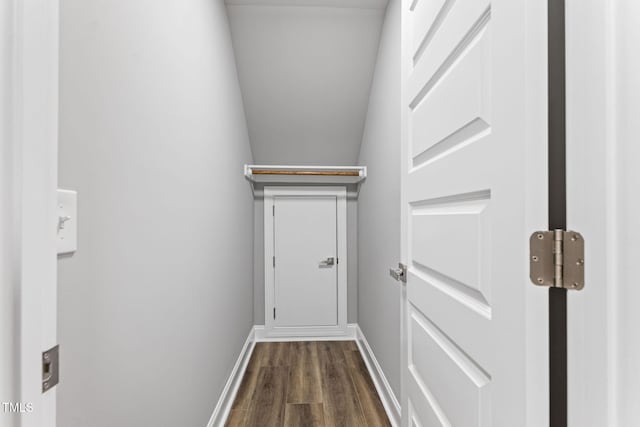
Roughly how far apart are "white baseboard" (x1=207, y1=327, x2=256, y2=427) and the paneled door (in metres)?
1.25

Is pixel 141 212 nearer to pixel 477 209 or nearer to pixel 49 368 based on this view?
pixel 49 368

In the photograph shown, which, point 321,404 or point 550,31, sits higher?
point 550,31

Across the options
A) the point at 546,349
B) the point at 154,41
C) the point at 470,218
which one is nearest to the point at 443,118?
the point at 470,218

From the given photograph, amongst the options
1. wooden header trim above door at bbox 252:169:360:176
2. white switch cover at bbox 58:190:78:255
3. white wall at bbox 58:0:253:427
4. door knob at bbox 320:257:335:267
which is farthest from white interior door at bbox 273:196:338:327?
white switch cover at bbox 58:190:78:255

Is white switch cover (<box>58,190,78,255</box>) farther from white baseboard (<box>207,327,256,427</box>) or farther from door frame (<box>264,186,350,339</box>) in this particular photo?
door frame (<box>264,186,350,339</box>)

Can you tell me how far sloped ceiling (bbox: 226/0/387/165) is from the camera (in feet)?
7.73

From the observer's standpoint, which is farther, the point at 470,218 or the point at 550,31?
the point at 470,218

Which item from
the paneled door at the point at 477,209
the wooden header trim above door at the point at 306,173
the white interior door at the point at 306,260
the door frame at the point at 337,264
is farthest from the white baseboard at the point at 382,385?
the wooden header trim above door at the point at 306,173

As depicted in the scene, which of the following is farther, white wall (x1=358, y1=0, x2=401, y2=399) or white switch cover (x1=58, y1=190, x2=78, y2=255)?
white wall (x1=358, y1=0, x2=401, y2=399)

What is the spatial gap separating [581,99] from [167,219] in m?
1.27

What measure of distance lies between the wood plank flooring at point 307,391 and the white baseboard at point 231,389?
45mm

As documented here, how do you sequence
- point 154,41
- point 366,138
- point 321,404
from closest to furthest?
point 154,41 → point 321,404 → point 366,138

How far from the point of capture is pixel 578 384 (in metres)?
0.52

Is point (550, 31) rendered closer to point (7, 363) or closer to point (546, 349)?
point (546, 349)
